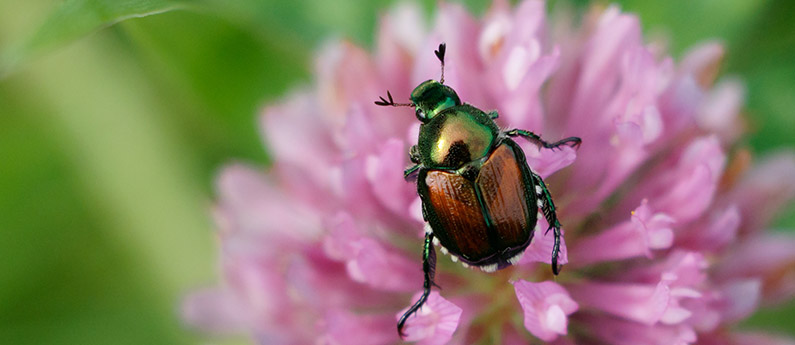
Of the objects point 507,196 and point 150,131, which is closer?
point 507,196

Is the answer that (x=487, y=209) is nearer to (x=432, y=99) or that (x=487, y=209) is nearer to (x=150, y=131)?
(x=432, y=99)

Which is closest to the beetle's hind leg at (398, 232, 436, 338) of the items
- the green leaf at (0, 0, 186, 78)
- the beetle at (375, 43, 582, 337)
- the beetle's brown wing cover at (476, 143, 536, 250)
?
the beetle at (375, 43, 582, 337)

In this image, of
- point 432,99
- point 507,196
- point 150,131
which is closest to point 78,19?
point 432,99

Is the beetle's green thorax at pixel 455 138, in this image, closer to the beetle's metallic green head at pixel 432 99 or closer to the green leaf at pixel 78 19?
the beetle's metallic green head at pixel 432 99

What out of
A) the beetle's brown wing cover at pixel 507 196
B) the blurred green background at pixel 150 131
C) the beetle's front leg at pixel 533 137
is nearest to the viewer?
the beetle's brown wing cover at pixel 507 196

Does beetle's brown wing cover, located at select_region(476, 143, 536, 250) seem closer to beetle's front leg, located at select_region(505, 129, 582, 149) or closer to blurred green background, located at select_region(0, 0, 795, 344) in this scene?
beetle's front leg, located at select_region(505, 129, 582, 149)

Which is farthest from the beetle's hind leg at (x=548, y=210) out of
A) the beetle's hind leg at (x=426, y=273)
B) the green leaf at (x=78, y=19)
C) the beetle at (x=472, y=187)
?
the green leaf at (x=78, y=19)
